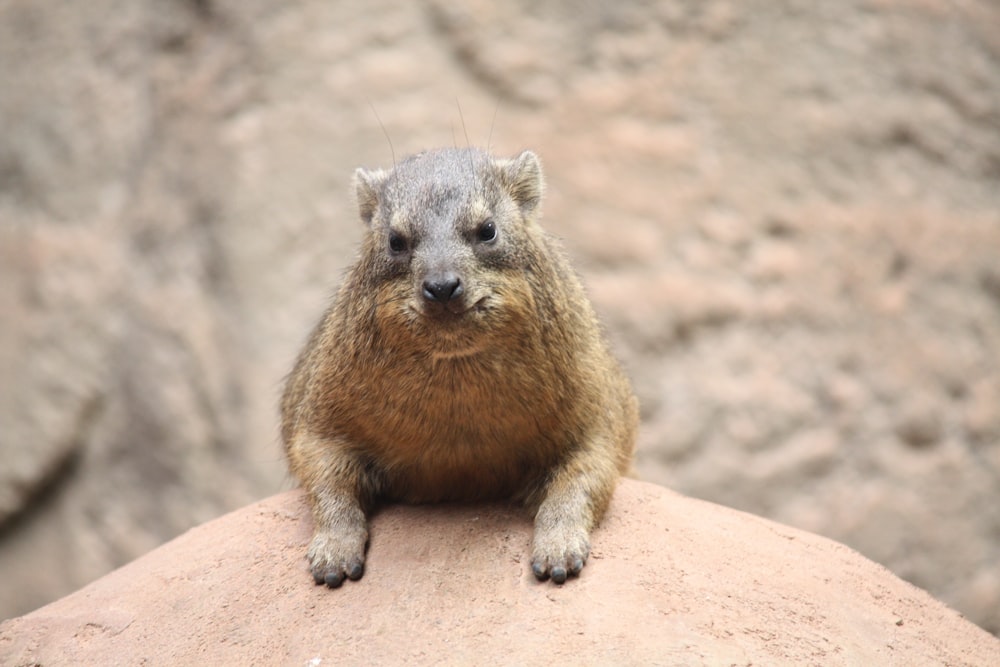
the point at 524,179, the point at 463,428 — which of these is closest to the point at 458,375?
the point at 463,428

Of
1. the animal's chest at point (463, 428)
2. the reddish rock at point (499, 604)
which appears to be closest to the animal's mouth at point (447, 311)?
the animal's chest at point (463, 428)

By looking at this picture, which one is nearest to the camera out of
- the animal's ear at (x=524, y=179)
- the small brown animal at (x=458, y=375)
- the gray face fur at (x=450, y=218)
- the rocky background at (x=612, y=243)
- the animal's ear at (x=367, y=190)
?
the gray face fur at (x=450, y=218)

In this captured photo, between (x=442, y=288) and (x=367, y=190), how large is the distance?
4.88 feet

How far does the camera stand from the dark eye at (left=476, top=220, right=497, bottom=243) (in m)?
5.66

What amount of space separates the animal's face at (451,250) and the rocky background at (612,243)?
5106 millimetres

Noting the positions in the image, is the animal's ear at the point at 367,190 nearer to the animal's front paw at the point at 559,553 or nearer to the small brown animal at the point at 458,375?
the small brown animal at the point at 458,375

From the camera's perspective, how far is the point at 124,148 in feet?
38.7

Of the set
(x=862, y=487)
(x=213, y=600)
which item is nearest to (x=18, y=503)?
(x=213, y=600)

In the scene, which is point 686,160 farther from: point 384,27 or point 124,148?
point 124,148

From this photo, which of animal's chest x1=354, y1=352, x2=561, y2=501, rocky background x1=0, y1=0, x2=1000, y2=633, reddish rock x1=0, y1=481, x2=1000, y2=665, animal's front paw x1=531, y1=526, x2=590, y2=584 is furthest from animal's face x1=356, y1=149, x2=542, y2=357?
rocky background x1=0, y1=0, x2=1000, y2=633

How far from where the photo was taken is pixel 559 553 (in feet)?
17.3

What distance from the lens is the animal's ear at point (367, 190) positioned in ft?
20.9

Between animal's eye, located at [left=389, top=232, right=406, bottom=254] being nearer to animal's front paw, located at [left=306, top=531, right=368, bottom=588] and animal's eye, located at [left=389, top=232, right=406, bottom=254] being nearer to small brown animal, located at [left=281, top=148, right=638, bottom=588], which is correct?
small brown animal, located at [left=281, top=148, right=638, bottom=588]

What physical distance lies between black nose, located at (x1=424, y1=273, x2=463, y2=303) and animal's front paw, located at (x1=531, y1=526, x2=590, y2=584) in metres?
1.27
